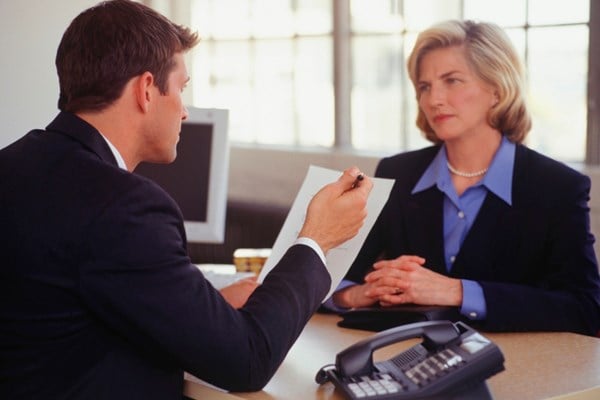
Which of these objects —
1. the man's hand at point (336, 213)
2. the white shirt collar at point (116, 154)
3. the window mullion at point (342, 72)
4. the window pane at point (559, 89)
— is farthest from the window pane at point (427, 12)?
the white shirt collar at point (116, 154)

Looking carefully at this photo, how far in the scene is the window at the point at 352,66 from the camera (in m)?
3.83

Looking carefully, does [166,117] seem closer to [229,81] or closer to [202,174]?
[202,174]

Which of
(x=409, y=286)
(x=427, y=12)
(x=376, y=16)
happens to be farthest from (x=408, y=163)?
(x=376, y=16)

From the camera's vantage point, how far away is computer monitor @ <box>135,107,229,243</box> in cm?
340

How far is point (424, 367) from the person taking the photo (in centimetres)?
177

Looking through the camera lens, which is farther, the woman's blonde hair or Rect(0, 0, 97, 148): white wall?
Rect(0, 0, 97, 148): white wall

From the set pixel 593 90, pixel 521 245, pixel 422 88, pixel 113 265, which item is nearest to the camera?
pixel 113 265

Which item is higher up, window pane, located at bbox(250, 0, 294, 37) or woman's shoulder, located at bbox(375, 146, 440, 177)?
window pane, located at bbox(250, 0, 294, 37)

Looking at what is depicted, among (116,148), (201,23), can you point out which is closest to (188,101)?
(201,23)

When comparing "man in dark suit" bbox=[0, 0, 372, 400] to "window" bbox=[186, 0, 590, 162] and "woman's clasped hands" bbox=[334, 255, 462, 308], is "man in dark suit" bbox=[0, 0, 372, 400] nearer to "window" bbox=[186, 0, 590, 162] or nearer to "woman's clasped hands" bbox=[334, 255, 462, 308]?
"woman's clasped hands" bbox=[334, 255, 462, 308]

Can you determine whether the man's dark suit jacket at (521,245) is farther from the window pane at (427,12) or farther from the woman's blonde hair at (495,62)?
the window pane at (427,12)

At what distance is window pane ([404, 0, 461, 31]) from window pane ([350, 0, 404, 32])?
57 millimetres

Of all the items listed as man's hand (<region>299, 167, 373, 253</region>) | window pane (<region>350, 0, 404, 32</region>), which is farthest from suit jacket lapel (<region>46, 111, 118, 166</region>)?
window pane (<region>350, 0, 404, 32</region>)

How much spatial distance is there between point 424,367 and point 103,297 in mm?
602
